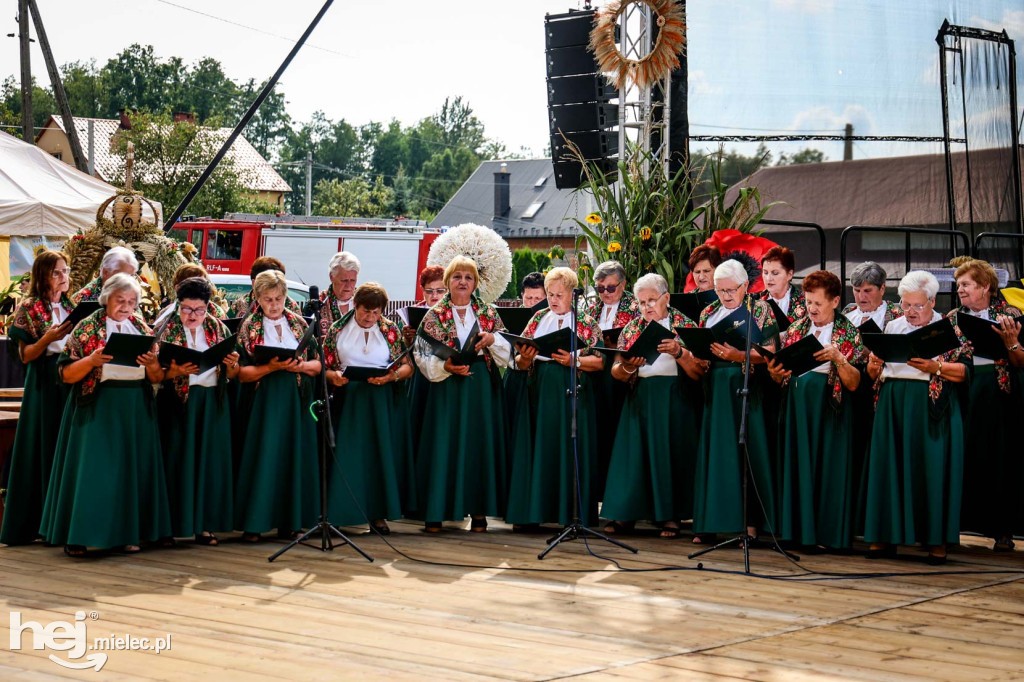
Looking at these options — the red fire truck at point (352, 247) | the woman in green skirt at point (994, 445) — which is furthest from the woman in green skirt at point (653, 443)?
the red fire truck at point (352, 247)

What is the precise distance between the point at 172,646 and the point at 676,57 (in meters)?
6.58

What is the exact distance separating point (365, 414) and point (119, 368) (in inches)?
60.6

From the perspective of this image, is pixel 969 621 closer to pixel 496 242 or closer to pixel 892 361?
pixel 892 361

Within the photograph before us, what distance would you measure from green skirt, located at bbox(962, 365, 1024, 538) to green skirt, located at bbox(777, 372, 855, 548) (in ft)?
2.83

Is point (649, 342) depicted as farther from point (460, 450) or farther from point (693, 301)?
point (460, 450)

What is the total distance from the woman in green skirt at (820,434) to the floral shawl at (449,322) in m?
1.77

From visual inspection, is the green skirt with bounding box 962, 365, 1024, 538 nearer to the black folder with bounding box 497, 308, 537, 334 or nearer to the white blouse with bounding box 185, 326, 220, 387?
the black folder with bounding box 497, 308, 537, 334

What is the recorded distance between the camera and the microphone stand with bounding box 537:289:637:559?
6684mm

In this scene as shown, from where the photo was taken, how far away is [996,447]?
22.9 ft

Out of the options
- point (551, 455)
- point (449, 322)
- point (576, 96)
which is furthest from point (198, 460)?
point (576, 96)

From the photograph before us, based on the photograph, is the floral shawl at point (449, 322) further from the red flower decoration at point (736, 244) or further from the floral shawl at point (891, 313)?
the floral shawl at point (891, 313)

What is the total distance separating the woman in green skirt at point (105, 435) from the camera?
20.6 feet

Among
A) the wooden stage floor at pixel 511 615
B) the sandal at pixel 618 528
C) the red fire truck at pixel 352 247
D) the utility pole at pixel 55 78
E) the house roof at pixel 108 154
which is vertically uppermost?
the house roof at pixel 108 154

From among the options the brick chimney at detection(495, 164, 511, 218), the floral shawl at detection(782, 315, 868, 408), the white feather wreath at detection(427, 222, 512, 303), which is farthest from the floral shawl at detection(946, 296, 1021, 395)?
the brick chimney at detection(495, 164, 511, 218)
